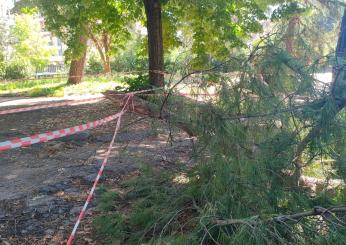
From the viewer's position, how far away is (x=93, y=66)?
2952 cm

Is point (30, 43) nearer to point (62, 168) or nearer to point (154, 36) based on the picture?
point (154, 36)

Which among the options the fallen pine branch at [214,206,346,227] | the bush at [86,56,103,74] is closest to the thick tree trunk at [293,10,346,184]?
the fallen pine branch at [214,206,346,227]

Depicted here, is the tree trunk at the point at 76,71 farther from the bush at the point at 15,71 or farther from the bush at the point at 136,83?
the bush at the point at 15,71

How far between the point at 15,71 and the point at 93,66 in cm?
514

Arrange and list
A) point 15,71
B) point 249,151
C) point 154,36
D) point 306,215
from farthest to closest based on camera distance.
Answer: point 15,71 → point 154,36 → point 249,151 → point 306,215

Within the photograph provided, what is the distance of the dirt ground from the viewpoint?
14.0 feet

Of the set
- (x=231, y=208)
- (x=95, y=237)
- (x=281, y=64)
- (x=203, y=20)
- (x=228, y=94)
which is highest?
(x=203, y=20)

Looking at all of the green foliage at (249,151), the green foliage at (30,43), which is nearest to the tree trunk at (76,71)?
the green foliage at (30,43)

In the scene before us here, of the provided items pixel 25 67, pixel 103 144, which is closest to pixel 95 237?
pixel 103 144

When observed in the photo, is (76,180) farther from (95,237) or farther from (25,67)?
(25,67)

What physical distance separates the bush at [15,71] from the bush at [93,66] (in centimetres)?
409

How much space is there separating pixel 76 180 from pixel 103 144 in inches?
85.8

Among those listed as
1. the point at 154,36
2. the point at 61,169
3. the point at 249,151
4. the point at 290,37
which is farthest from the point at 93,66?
the point at 249,151

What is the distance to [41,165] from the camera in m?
6.53
